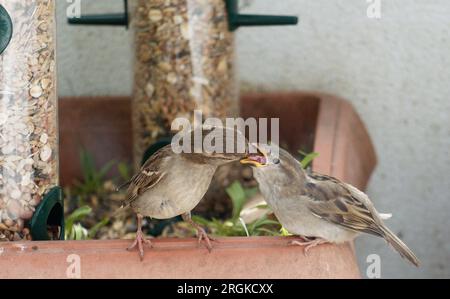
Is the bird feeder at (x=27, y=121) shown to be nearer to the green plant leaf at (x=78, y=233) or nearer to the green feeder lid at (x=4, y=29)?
the green feeder lid at (x=4, y=29)

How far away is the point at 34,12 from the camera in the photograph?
225cm

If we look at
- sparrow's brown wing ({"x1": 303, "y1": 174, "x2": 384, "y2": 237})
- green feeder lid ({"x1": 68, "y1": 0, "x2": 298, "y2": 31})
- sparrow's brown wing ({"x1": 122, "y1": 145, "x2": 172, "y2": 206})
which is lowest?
sparrow's brown wing ({"x1": 303, "y1": 174, "x2": 384, "y2": 237})

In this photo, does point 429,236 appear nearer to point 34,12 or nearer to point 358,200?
point 358,200

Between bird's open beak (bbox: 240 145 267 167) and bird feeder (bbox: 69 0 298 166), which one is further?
bird feeder (bbox: 69 0 298 166)

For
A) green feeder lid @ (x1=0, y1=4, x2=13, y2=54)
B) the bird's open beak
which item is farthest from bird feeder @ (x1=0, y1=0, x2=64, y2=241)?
the bird's open beak

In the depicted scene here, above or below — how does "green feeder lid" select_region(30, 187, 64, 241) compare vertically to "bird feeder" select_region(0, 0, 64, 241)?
below

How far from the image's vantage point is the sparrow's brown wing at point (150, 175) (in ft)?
7.14

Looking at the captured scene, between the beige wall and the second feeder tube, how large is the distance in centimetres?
43

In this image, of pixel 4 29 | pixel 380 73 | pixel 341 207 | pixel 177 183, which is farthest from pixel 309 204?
pixel 380 73

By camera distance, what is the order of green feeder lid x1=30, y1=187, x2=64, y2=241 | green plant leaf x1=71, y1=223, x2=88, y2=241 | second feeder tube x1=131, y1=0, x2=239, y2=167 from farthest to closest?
second feeder tube x1=131, y1=0, x2=239, y2=167
green plant leaf x1=71, y1=223, x2=88, y2=241
green feeder lid x1=30, y1=187, x2=64, y2=241

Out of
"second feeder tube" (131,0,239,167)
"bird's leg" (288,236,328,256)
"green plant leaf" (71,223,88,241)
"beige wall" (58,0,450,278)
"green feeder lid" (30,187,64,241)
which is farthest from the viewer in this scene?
"beige wall" (58,0,450,278)

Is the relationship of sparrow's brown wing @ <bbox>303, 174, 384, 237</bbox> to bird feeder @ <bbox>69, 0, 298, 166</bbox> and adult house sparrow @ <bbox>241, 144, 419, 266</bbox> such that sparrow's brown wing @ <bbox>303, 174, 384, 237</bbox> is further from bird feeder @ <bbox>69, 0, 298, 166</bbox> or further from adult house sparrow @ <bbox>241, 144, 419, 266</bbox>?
bird feeder @ <bbox>69, 0, 298, 166</bbox>

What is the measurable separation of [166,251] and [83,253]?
7.1 inches

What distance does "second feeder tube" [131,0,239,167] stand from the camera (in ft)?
9.26
